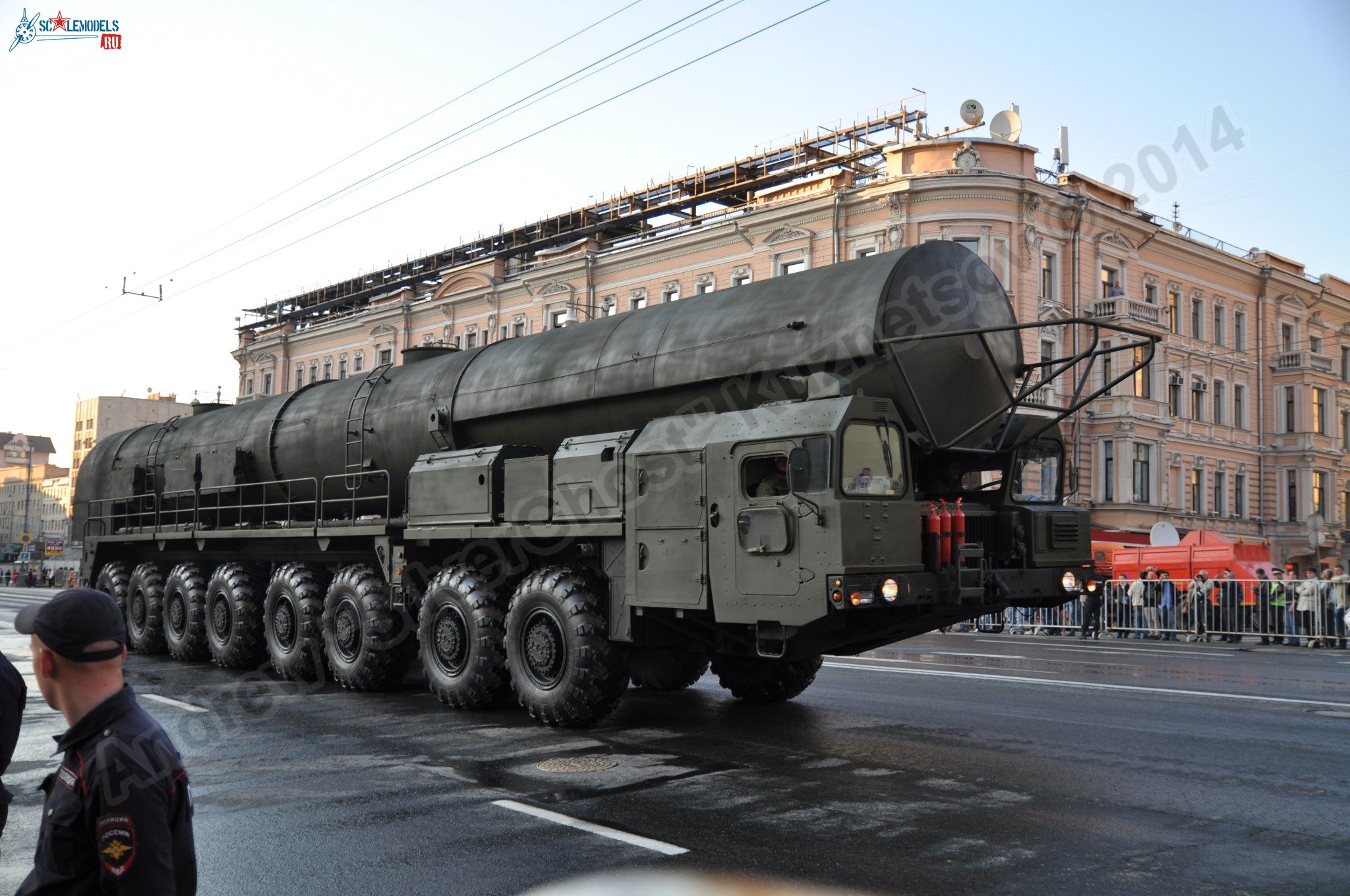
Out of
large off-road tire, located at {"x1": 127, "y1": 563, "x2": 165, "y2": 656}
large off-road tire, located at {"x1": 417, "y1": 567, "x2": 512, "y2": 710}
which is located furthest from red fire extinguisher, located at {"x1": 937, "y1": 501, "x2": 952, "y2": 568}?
large off-road tire, located at {"x1": 127, "y1": 563, "x2": 165, "y2": 656}

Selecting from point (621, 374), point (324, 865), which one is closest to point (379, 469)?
point (621, 374)

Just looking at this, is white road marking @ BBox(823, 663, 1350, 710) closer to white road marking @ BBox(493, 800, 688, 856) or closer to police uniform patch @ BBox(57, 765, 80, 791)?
white road marking @ BBox(493, 800, 688, 856)

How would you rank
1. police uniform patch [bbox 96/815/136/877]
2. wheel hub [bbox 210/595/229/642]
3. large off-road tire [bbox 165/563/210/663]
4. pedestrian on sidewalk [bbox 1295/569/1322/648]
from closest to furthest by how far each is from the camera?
police uniform patch [bbox 96/815/136/877]
wheel hub [bbox 210/595/229/642]
large off-road tire [bbox 165/563/210/663]
pedestrian on sidewalk [bbox 1295/569/1322/648]

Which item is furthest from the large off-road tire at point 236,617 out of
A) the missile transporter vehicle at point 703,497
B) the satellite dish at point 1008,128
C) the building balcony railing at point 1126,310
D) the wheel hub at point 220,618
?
the building balcony railing at point 1126,310

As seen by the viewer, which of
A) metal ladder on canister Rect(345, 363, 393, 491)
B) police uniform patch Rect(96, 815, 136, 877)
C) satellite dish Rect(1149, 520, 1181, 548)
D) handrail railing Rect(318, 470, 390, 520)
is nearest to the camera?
police uniform patch Rect(96, 815, 136, 877)

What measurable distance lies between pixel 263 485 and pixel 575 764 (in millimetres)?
8334

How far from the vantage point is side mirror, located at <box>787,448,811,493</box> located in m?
8.00

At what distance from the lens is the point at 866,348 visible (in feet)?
28.4

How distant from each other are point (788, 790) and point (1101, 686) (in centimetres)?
711

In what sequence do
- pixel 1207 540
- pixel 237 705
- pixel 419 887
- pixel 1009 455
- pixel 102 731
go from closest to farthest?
pixel 102 731
pixel 419 887
pixel 1009 455
pixel 237 705
pixel 1207 540

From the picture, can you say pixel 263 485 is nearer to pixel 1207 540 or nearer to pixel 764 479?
pixel 764 479

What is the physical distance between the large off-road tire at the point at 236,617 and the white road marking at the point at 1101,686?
7.91 meters

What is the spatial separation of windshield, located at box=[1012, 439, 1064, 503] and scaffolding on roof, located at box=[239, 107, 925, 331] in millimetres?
34281

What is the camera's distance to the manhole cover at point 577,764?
806 cm
